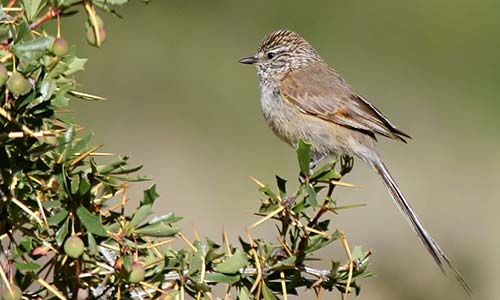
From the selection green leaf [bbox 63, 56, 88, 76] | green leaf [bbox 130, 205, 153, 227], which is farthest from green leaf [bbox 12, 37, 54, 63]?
green leaf [bbox 130, 205, 153, 227]

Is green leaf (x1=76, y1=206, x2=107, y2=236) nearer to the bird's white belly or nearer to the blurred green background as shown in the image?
the bird's white belly

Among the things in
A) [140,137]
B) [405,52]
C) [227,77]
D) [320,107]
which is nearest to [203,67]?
[227,77]

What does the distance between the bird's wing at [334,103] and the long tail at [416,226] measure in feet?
0.68

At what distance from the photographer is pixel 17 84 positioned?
6.58 feet

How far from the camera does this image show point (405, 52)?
11688 mm

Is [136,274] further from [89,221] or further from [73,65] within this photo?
[73,65]

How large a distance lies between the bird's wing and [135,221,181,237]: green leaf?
2868mm

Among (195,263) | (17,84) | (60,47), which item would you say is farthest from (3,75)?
(195,263)

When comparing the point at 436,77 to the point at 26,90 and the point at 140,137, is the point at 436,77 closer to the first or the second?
the point at 140,137

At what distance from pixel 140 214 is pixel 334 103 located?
10.5ft

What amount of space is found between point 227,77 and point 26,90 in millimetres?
8771

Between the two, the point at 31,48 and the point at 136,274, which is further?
the point at 136,274

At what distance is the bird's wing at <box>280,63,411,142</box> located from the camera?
5.23m

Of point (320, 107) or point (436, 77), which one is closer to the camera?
point (320, 107)
